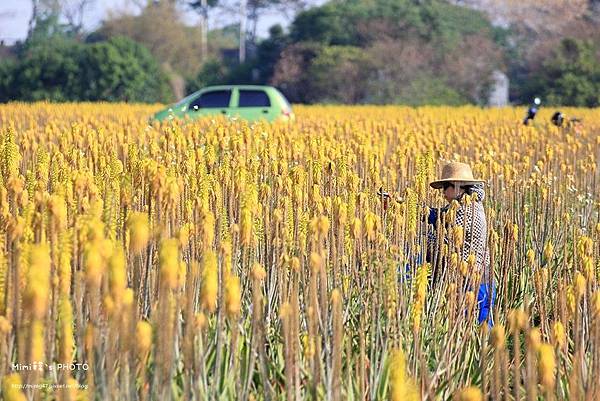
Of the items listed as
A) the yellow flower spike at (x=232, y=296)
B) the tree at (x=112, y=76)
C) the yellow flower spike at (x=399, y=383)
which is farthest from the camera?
the tree at (x=112, y=76)

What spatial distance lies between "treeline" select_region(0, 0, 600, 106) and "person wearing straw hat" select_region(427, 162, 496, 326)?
98.3 feet

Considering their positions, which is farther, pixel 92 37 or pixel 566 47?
pixel 92 37

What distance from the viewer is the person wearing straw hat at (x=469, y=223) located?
4.46m

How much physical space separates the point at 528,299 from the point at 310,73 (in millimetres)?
36540

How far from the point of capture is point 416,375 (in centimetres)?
330

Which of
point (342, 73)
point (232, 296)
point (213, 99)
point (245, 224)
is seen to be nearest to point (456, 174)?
point (245, 224)

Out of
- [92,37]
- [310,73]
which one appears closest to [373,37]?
[310,73]

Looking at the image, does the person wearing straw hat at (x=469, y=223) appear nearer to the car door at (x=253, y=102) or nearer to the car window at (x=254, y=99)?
the car door at (x=253, y=102)

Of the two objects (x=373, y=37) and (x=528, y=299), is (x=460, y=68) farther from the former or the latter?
(x=528, y=299)

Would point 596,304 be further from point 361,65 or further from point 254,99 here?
point 361,65

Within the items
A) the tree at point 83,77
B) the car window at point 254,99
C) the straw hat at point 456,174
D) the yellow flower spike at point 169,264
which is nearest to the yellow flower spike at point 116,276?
the yellow flower spike at point 169,264

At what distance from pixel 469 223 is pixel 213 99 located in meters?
13.8

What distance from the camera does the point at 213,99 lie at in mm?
18359

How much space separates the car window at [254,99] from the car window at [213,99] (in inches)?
9.9
